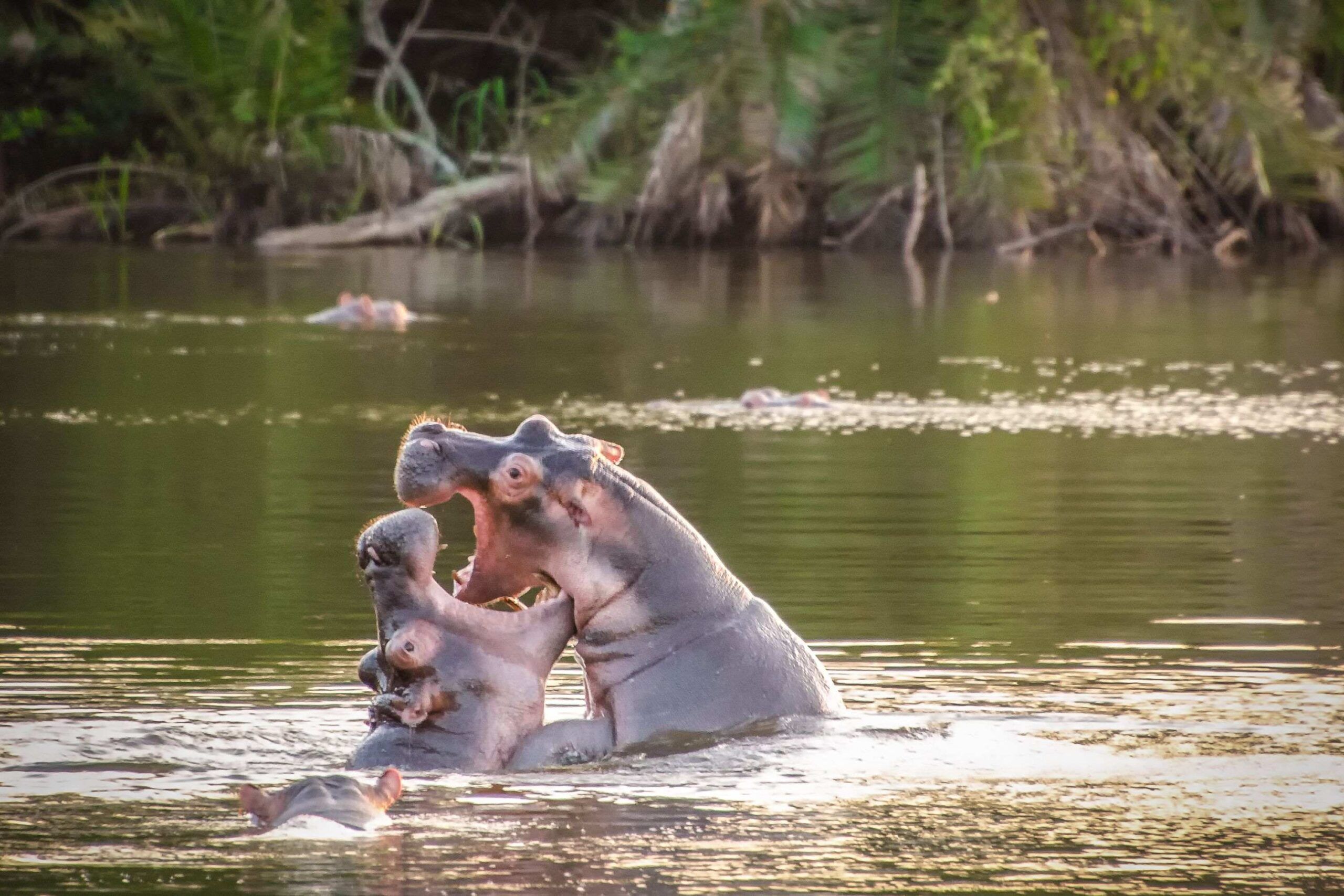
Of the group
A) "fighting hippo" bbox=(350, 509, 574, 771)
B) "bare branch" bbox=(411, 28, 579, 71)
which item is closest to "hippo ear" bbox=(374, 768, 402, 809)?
"fighting hippo" bbox=(350, 509, 574, 771)

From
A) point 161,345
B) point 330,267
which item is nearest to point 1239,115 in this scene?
point 330,267

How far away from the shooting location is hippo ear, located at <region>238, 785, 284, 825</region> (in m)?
5.23

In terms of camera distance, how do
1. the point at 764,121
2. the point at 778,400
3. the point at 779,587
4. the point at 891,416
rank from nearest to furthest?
the point at 779,587, the point at 891,416, the point at 778,400, the point at 764,121

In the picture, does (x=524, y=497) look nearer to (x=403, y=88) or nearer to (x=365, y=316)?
(x=365, y=316)

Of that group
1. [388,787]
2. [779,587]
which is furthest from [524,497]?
[779,587]

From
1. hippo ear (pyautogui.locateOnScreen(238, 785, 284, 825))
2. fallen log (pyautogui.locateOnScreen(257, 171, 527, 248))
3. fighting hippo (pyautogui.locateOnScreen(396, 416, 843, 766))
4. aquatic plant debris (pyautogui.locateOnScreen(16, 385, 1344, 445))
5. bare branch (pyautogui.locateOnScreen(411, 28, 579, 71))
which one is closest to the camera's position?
hippo ear (pyautogui.locateOnScreen(238, 785, 284, 825))

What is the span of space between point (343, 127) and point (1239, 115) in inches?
366

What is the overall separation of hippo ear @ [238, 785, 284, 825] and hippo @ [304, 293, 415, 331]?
42.9 feet

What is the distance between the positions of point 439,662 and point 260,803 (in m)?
0.48

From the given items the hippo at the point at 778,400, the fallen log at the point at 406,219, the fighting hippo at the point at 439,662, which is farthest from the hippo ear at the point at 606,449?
the fallen log at the point at 406,219

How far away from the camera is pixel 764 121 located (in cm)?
2667

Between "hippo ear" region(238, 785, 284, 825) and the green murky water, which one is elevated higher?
"hippo ear" region(238, 785, 284, 825)

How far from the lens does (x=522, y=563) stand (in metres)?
5.70

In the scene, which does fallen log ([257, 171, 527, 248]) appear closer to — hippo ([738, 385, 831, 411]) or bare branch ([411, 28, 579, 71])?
bare branch ([411, 28, 579, 71])
